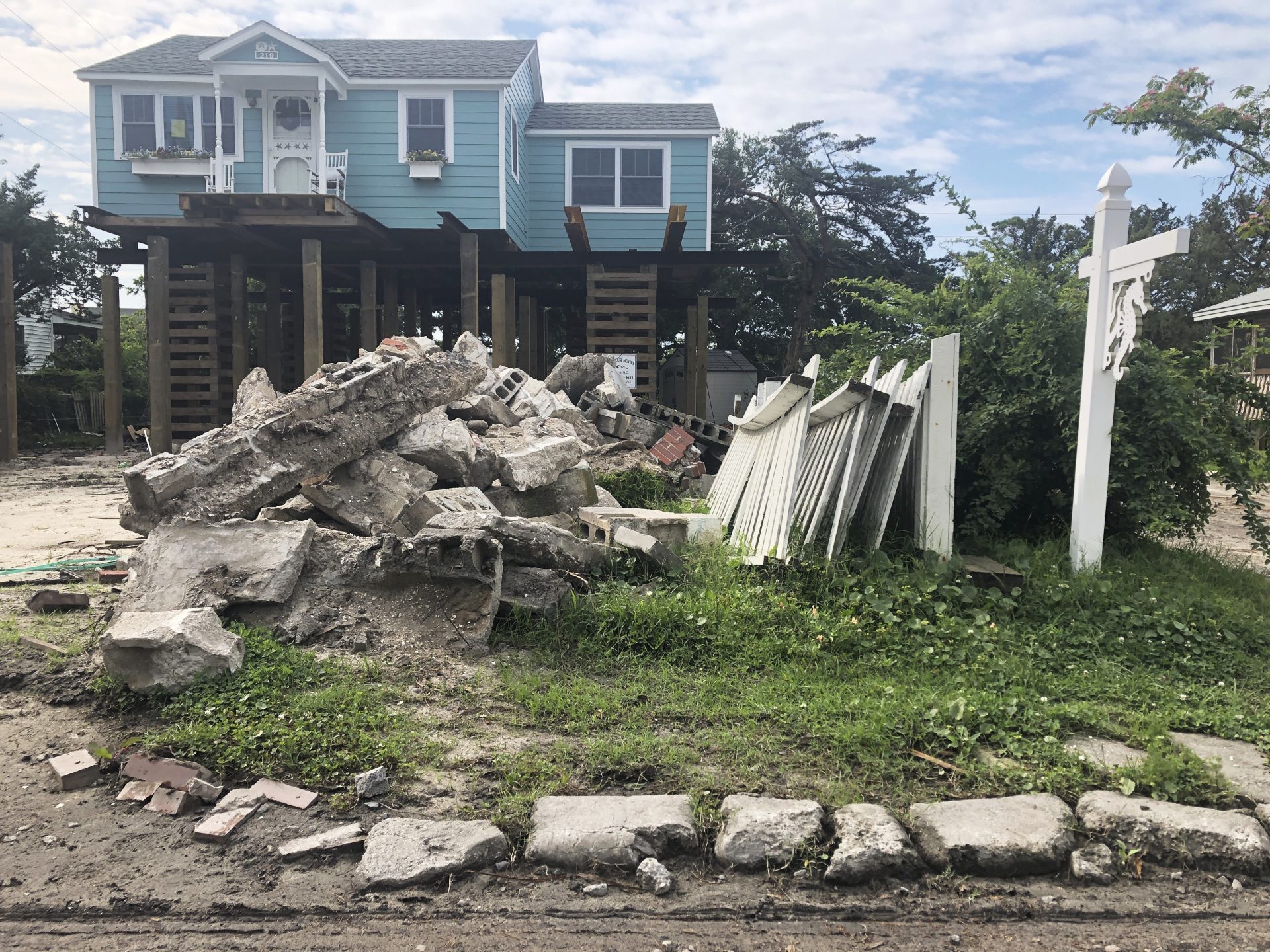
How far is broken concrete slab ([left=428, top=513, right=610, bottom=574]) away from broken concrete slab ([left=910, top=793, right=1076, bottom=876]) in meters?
2.48

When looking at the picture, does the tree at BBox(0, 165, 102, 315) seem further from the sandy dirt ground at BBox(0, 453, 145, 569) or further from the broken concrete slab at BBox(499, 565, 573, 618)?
the broken concrete slab at BBox(499, 565, 573, 618)

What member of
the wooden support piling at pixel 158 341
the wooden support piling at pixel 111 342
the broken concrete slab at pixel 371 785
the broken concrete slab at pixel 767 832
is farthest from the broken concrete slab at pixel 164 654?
the wooden support piling at pixel 111 342

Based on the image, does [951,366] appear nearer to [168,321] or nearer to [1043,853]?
[1043,853]

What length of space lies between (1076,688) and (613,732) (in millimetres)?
2072

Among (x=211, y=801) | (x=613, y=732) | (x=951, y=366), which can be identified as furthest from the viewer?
(x=951, y=366)

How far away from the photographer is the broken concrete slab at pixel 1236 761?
299 cm

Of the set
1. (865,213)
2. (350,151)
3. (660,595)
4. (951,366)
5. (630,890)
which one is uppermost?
(865,213)

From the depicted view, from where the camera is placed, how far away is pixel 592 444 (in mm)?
9898

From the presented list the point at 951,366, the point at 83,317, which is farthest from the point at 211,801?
the point at 83,317

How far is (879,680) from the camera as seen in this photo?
392 centimetres

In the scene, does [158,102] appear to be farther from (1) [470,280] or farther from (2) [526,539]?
(2) [526,539]

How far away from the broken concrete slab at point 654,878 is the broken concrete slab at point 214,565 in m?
2.70

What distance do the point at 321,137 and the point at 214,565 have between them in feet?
40.2

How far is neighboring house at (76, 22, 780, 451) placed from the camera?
13.8 m
